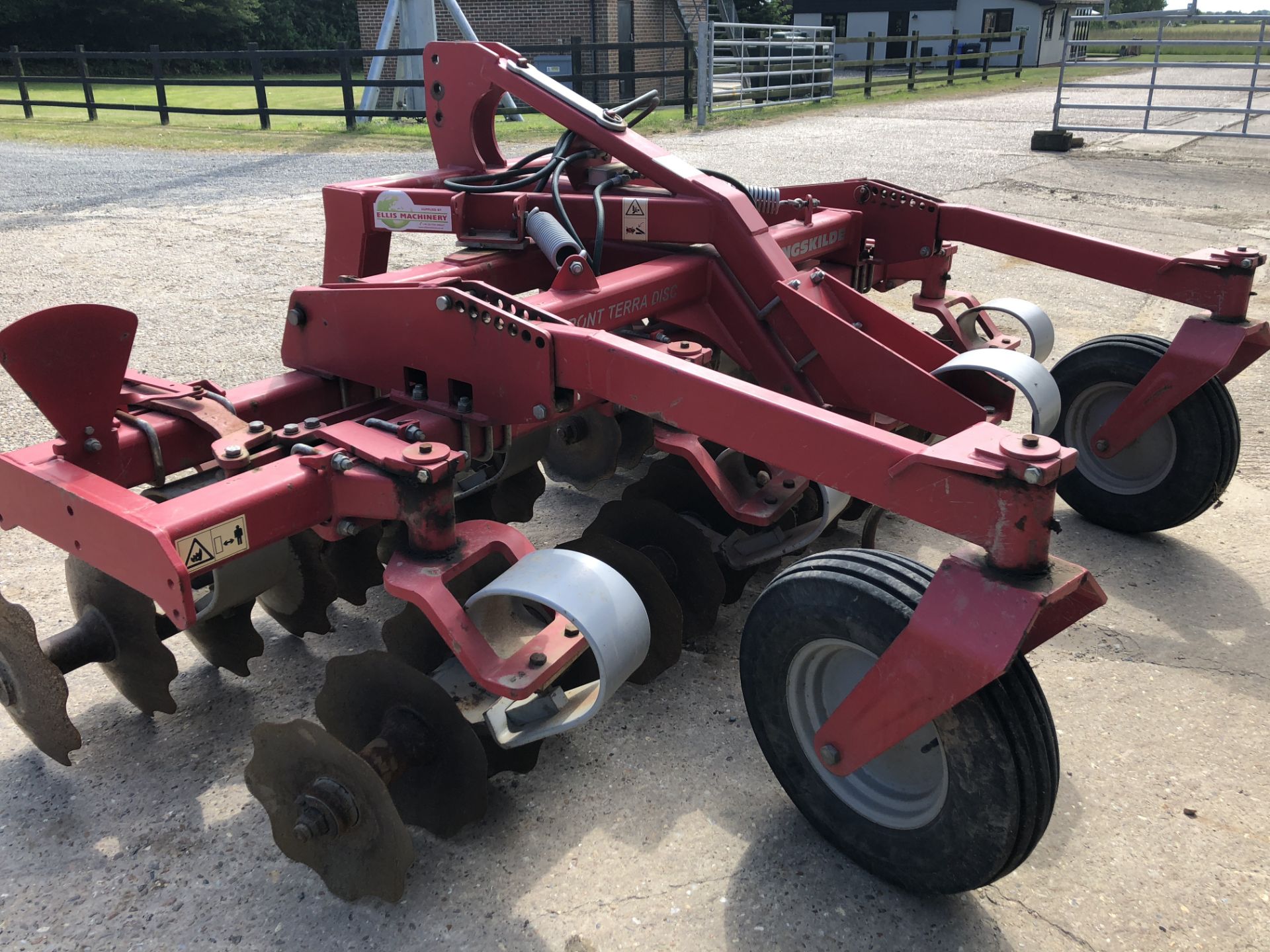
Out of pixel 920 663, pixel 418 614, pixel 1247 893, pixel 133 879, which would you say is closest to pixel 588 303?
pixel 418 614

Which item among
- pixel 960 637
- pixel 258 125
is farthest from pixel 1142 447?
pixel 258 125

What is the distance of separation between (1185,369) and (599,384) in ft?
7.15

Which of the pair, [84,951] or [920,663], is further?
[84,951]

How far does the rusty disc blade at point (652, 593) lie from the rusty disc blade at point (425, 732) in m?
0.63

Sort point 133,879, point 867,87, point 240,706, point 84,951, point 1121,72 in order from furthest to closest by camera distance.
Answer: point 1121,72 < point 867,87 < point 240,706 < point 133,879 < point 84,951

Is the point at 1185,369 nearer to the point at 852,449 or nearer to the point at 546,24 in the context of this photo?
the point at 852,449

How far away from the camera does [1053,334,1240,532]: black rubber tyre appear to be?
358 centimetres

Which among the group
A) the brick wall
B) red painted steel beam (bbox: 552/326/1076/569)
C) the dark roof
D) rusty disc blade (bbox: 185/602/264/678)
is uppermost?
the dark roof

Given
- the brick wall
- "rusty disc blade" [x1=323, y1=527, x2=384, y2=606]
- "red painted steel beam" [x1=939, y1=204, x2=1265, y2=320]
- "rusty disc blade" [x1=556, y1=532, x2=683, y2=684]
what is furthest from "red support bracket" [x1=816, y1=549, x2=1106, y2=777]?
the brick wall

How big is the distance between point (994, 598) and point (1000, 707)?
8.8 inches

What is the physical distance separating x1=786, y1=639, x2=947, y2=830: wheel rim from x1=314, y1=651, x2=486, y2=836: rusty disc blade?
72 cm

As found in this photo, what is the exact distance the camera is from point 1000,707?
6.49 ft

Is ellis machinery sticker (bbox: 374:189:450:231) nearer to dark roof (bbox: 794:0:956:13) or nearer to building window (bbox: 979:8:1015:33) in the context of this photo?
dark roof (bbox: 794:0:956:13)

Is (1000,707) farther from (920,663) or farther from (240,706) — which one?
(240,706)
